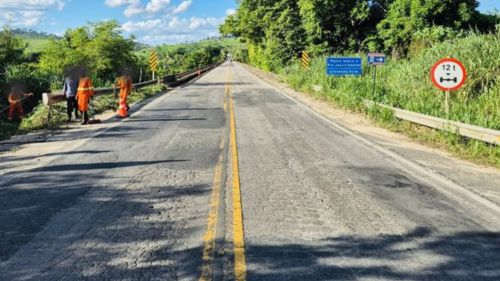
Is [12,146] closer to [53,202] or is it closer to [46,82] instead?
[53,202]

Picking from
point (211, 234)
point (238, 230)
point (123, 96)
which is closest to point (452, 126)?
point (238, 230)

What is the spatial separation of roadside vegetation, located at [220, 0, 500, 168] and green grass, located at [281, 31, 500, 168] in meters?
0.02

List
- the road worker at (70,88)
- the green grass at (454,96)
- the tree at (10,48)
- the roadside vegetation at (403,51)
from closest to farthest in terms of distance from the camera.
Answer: the green grass at (454,96) → the roadside vegetation at (403,51) → the road worker at (70,88) → the tree at (10,48)

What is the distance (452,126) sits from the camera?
421 inches

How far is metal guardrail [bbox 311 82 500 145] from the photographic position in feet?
30.1

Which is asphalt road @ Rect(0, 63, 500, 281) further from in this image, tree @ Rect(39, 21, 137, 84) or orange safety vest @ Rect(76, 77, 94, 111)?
tree @ Rect(39, 21, 137, 84)

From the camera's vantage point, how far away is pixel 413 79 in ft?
50.3

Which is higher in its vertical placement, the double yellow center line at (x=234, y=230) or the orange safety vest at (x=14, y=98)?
the orange safety vest at (x=14, y=98)

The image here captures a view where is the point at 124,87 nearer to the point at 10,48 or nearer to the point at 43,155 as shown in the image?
the point at 43,155

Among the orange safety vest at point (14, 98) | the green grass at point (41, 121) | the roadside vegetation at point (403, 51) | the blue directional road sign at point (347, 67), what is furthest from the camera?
the blue directional road sign at point (347, 67)

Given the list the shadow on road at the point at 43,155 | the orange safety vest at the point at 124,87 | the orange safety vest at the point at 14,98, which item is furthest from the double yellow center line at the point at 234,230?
the orange safety vest at the point at 14,98

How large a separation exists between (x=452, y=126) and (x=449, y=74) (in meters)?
1.39

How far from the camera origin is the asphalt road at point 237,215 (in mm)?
4258

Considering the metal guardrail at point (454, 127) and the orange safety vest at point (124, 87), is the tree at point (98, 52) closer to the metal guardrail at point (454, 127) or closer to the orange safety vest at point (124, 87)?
the orange safety vest at point (124, 87)
